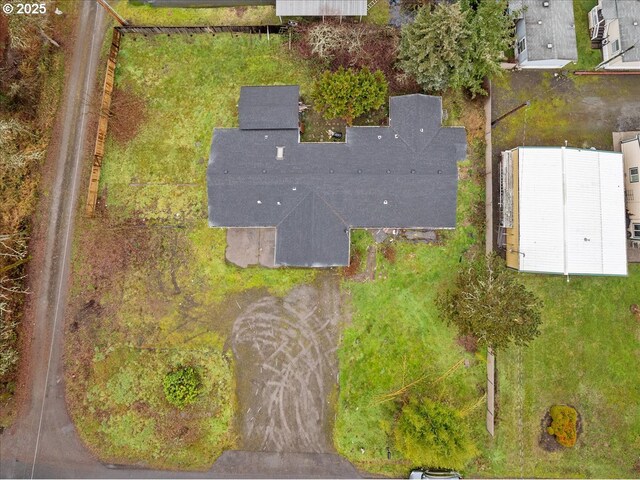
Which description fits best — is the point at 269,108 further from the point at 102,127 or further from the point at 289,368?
the point at 289,368

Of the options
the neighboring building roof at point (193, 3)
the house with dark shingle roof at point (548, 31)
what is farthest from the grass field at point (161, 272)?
the house with dark shingle roof at point (548, 31)

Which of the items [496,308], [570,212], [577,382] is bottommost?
[577,382]

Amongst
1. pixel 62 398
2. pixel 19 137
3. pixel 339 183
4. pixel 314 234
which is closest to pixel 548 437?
pixel 314 234

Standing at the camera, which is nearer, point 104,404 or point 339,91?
point 339,91

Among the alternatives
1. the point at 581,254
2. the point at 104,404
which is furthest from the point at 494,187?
the point at 104,404

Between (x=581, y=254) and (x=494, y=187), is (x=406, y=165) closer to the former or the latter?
(x=494, y=187)

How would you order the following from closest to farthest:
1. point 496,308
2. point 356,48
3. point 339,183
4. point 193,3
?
1. point 496,308
2. point 339,183
3. point 356,48
4. point 193,3

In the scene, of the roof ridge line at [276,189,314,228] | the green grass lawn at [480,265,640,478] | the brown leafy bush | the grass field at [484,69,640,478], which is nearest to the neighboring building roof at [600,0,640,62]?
the brown leafy bush
